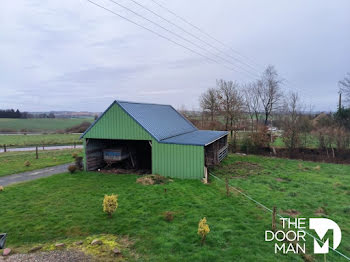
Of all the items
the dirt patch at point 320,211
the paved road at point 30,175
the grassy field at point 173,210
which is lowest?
the paved road at point 30,175

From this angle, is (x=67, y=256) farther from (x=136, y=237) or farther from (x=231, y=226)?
(x=231, y=226)

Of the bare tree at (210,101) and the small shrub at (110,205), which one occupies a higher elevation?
the bare tree at (210,101)

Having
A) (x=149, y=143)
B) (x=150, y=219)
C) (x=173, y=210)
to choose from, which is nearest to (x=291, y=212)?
(x=173, y=210)

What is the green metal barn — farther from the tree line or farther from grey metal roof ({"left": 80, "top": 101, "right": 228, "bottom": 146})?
the tree line

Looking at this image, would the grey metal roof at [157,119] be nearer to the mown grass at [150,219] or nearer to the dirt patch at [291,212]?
the mown grass at [150,219]

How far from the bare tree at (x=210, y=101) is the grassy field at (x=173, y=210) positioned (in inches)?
819

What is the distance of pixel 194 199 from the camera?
1065 centimetres

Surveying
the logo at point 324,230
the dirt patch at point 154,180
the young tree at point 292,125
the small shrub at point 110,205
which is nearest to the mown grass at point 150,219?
the small shrub at point 110,205

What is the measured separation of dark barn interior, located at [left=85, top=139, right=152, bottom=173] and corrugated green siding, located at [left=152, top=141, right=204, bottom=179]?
208 cm

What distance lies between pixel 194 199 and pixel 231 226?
2891 mm

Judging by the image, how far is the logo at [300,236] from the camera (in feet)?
21.7

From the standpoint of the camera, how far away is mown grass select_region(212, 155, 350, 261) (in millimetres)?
9547

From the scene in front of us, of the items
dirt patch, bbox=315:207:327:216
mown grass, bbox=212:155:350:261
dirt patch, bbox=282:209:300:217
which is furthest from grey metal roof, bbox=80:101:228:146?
dirt patch, bbox=315:207:327:216

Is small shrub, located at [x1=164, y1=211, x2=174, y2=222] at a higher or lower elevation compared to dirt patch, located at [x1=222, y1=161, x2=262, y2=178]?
higher
